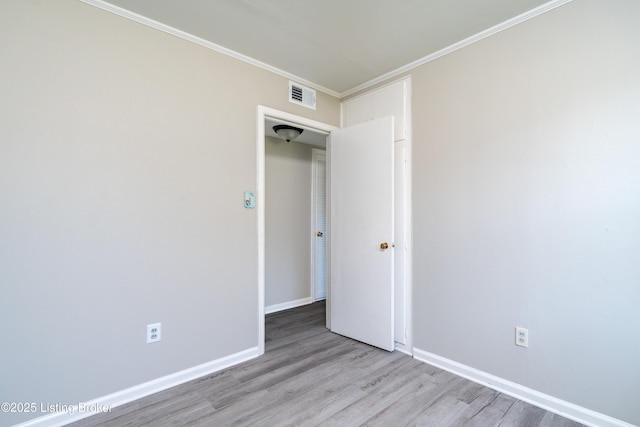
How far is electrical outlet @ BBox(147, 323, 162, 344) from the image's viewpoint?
6.86 feet

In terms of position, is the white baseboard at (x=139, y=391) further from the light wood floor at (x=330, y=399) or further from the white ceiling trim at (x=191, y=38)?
the white ceiling trim at (x=191, y=38)

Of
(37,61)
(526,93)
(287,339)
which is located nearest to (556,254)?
(526,93)

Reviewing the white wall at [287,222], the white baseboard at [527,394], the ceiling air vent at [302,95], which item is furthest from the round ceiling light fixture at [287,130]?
the white baseboard at [527,394]

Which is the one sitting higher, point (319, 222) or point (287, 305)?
point (319, 222)

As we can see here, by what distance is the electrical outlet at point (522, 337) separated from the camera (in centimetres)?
201

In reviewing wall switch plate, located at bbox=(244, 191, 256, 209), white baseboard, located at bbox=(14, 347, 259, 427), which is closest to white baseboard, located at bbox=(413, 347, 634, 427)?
white baseboard, located at bbox=(14, 347, 259, 427)

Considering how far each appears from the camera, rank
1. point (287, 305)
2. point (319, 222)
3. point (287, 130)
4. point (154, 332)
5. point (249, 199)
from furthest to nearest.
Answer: point (319, 222)
point (287, 305)
point (287, 130)
point (249, 199)
point (154, 332)

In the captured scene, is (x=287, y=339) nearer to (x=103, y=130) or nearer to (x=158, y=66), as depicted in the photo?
(x=103, y=130)

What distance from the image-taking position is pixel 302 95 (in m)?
2.98

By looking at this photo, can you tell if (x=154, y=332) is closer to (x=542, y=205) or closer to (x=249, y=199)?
(x=249, y=199)

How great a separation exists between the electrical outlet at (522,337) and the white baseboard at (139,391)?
2.03 m

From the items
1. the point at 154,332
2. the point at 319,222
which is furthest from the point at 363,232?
the point at 154,332

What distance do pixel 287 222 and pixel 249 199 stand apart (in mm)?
1630

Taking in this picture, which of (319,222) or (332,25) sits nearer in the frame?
(332,25)
